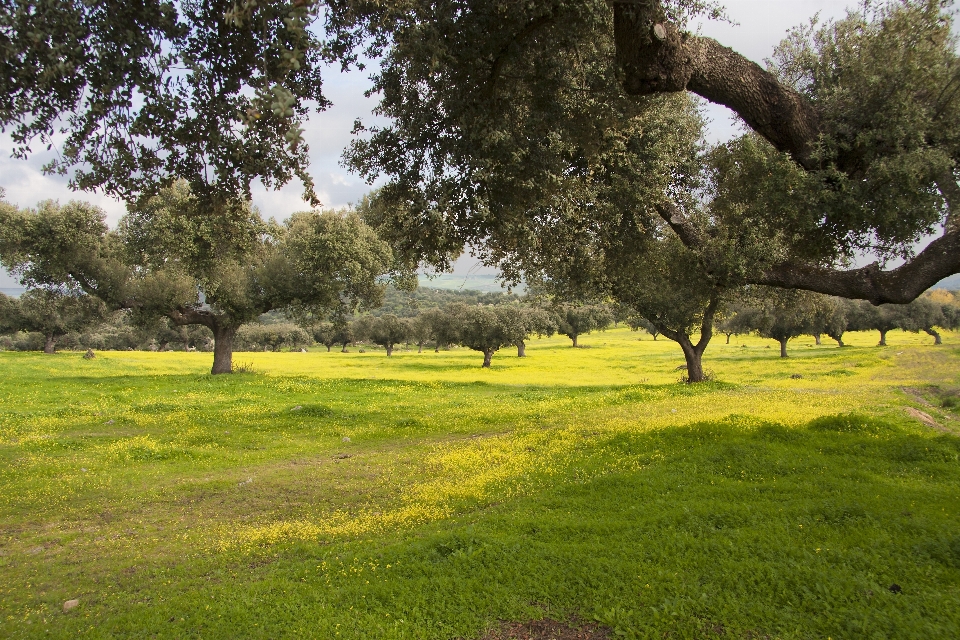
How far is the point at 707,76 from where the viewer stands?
805cm

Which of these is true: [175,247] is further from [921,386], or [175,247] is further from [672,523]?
[921,386]

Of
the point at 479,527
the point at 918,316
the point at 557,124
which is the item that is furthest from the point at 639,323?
the point at 479,527

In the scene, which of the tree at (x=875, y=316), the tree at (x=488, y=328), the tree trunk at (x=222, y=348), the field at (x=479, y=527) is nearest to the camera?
the field at (x=479, y=527)

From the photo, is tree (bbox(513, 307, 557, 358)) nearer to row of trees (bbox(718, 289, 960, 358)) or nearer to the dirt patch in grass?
row of trees (bbox(718, 289, 960, 358))

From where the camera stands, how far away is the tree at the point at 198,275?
27969 mm

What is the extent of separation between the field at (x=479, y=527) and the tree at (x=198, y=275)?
1428 cm

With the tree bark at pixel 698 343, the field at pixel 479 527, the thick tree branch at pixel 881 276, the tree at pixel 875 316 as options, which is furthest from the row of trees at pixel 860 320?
the thick tree branch at pixel 881 276

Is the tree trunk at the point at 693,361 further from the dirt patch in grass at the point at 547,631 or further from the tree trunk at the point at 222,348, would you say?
the dirt patch in grass at the point at 547,631

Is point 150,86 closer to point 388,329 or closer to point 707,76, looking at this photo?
point 707,76

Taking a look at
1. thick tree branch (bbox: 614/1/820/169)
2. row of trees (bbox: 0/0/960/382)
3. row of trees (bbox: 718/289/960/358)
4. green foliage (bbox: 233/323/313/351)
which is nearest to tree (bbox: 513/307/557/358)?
row of trees (bbox: 718/289/960/358)

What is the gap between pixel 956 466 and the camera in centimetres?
908

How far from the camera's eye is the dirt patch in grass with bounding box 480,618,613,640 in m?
4.85

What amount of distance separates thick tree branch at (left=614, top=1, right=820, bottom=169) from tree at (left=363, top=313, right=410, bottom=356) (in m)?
73.3

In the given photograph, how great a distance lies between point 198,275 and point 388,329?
2134 inches
